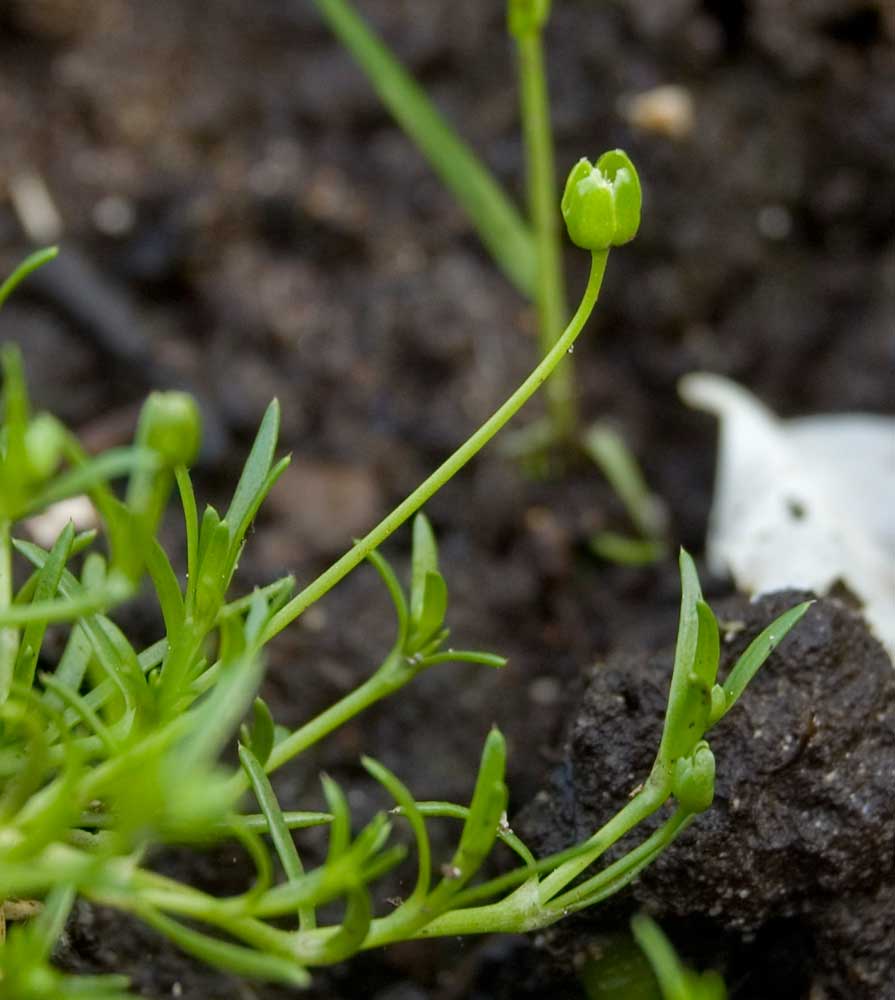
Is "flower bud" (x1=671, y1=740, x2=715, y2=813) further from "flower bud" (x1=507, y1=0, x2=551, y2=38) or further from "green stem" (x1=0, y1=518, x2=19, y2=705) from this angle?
"flower bud" (x1=507, y1=0, x2=551, y2=38)

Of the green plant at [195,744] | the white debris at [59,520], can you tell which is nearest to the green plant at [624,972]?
the green plant at [195,744]

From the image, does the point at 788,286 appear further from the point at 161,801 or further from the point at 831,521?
the point at 161,801

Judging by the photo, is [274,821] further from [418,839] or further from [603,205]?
[603,205]

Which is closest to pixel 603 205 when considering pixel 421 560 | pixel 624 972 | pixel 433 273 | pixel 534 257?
pixel 421 560

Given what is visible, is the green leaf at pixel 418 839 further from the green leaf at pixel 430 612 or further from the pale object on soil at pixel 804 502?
the pale object on soil at pixel 804 502

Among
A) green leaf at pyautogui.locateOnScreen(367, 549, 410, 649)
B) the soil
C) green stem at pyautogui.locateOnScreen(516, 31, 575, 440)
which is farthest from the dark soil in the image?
green stem at pyautogui.locateOnScreen(516, 31, 575, 440)

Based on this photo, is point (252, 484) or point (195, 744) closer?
point (195, 744)

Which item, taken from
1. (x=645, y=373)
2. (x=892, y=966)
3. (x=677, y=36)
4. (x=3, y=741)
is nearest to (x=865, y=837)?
(x=892, y=966)
